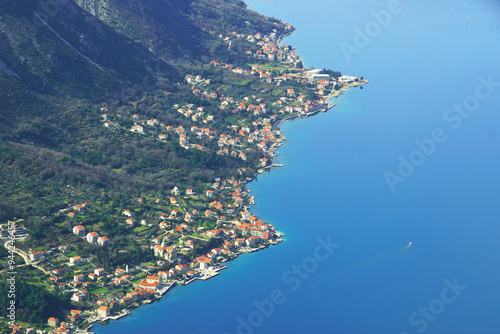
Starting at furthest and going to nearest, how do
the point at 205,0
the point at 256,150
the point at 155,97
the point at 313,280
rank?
the point at 205,0 < the point at 155,97 < the point at 256,150 < the point at 313,280

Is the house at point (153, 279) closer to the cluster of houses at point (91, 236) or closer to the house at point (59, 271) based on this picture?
the cluster of houses at point (91, 236)

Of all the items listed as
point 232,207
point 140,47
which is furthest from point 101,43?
point 232,207

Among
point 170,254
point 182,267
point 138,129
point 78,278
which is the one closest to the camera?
point 78,278

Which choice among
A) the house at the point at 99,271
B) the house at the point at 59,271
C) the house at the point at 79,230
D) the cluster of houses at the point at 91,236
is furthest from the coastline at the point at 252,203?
the house at the point at 79,230

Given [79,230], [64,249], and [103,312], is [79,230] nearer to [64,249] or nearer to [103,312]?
[64,249]

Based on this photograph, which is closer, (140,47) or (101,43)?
(101,43)

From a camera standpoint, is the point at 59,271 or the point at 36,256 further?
the point at 36,256

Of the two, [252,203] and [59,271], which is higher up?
[252,203]

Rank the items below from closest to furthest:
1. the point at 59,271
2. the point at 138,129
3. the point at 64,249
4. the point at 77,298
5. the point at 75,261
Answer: the point at 77,298 → the point at 59,271 → the point at 75,261 → the point at 64,249 → the point at 138,129

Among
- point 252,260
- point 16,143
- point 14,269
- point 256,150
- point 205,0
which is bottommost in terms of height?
point 252,260

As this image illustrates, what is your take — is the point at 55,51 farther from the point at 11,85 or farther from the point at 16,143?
the point at 16,143

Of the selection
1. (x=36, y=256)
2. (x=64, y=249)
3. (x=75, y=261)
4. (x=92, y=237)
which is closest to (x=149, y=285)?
(x=75, y=261)
